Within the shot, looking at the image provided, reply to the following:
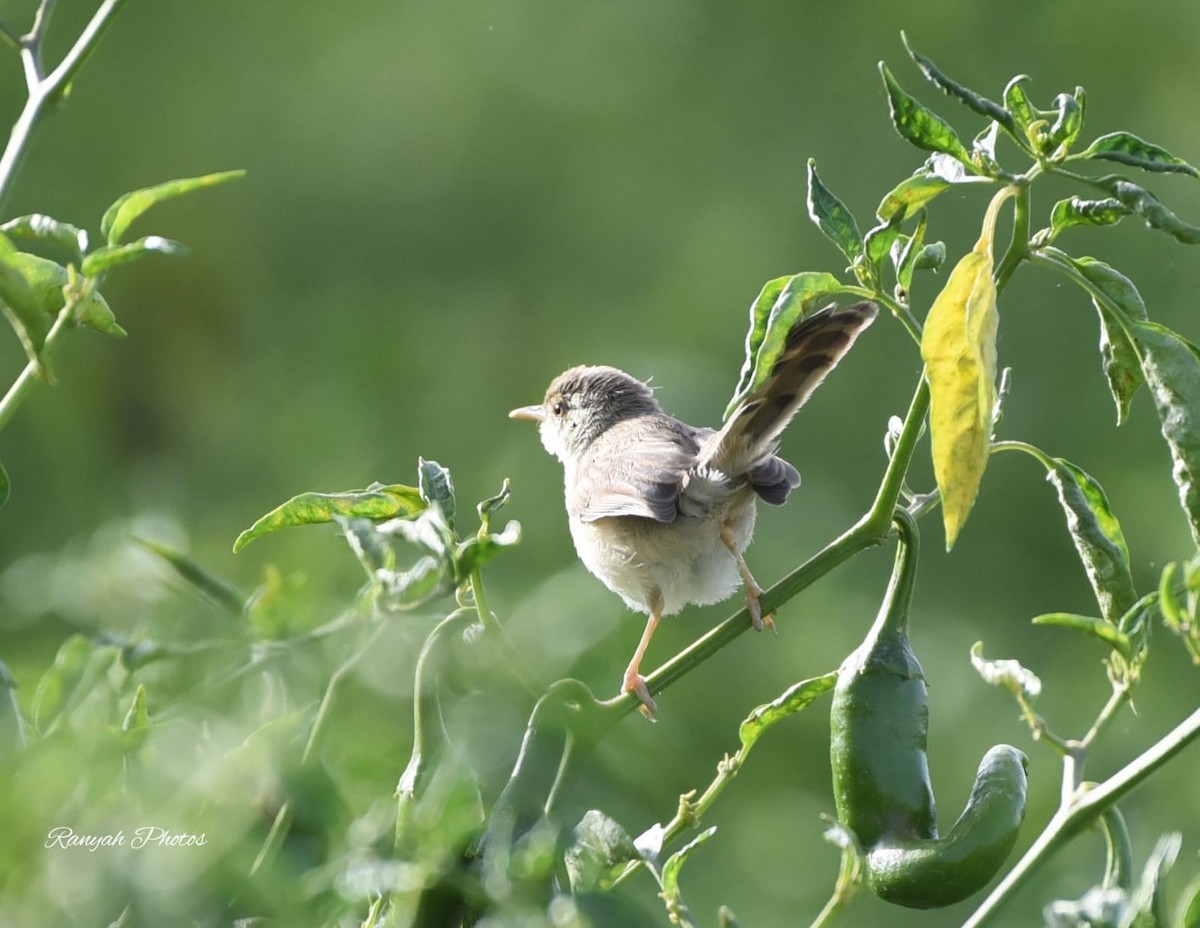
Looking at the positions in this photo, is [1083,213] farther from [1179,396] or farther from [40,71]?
[40,71]

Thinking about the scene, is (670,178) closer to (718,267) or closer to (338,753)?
(718,267)

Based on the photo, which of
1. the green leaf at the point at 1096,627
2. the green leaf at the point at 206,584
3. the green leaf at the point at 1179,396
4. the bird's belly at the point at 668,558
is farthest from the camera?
the bird's belly at the point at 668,558

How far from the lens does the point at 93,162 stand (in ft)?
33.6

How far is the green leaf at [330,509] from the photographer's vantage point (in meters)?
1.78

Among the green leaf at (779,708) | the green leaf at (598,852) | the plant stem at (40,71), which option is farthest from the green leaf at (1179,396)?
the plant stem at (40,71)

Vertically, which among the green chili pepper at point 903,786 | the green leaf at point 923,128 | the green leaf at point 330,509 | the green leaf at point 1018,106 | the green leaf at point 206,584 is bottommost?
the green chili pepper at point 903,786

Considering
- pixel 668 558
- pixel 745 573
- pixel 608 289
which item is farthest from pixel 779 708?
pixel 608 289

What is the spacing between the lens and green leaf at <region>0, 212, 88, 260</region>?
1.60 meters

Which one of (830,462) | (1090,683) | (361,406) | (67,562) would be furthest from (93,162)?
(67,562)

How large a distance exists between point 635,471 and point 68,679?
11.5ft

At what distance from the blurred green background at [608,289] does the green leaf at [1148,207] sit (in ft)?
15.9

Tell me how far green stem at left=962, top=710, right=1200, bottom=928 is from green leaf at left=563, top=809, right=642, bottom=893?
0.32 m

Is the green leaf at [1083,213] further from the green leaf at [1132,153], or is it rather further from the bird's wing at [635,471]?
the bird's wing at [635,471]

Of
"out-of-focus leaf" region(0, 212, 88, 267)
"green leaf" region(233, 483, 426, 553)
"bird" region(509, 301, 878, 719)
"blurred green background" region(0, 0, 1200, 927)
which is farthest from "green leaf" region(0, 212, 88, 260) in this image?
"blurred green background" region(0, 0, 1200, 927)
